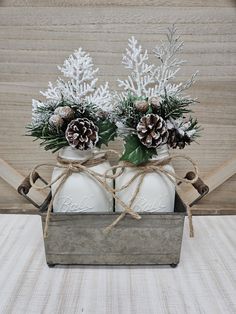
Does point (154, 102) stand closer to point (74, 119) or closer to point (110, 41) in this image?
point (74, 119)

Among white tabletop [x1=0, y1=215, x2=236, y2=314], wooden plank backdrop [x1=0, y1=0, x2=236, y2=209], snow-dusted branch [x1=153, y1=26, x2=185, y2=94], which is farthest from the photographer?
wooden plank backdrop [x1=0, y1=0, x2=236, y2=209]

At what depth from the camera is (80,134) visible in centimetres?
58

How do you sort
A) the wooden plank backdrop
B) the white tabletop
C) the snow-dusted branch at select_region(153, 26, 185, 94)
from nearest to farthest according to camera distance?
1. the white tabletop
2. the snow-dusted branch at select_region(153, 26, 185, 94)
3. the wooden plank backdrop

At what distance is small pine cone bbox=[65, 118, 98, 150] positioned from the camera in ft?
1.90

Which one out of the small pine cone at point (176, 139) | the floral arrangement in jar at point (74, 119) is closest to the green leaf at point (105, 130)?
the floral arrangement in jar at point (74, 119)

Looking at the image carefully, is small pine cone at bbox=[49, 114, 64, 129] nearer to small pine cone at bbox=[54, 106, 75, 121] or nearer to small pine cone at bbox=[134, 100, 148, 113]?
small pine cone at bbox=[54, 106, 75, 121]

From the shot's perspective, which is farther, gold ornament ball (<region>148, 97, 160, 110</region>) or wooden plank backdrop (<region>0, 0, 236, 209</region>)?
wooden plank backdrop (<region>0, 0, 236, 209</region>)

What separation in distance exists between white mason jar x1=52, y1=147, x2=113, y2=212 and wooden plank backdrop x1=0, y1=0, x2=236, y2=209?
11.1 inches

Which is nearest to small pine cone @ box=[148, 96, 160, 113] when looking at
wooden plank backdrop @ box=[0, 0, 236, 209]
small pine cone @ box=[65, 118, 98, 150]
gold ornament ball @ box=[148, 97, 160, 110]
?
gold ornament ball @ box=[148, 97, 160, 110]

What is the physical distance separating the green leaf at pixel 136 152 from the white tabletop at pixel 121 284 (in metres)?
0.21

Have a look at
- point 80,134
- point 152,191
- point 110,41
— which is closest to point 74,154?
point 80,134

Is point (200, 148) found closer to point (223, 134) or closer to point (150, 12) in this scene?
point (223, 134)

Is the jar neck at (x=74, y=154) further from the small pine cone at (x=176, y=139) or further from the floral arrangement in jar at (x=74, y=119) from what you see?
the small pine cone at (x=176, y=139)

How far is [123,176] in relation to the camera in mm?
634
